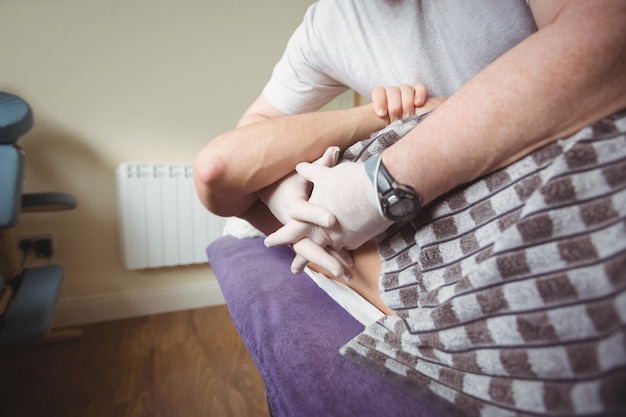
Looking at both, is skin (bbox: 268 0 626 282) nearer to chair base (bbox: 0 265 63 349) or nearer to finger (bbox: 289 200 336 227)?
finger (bbox: 289 200 336 227)

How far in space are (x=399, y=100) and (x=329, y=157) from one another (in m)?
0.18

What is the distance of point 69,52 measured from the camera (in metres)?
1.50

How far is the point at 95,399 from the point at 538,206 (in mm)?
1425

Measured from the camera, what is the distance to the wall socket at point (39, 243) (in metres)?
1.52

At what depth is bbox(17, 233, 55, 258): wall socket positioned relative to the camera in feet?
4.98

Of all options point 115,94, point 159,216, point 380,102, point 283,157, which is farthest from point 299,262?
point 115,94

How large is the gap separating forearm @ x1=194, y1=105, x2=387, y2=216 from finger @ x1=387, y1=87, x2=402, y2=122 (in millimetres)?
43

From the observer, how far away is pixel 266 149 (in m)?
0.56

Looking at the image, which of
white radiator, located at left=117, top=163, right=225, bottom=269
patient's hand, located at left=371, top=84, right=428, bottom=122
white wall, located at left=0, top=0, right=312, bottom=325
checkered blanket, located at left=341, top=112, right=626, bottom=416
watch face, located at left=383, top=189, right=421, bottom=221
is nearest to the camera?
checkered blanket, located at left=341, top=112, right=626, bottom=416

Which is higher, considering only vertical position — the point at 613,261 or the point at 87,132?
the point at 87,132

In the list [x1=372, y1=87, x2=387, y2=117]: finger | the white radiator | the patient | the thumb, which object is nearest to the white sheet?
the patient

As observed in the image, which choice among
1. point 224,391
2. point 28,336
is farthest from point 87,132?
point 224,391

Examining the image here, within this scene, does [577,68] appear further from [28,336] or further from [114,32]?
[114,32]

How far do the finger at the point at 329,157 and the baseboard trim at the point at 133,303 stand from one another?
159 cm
